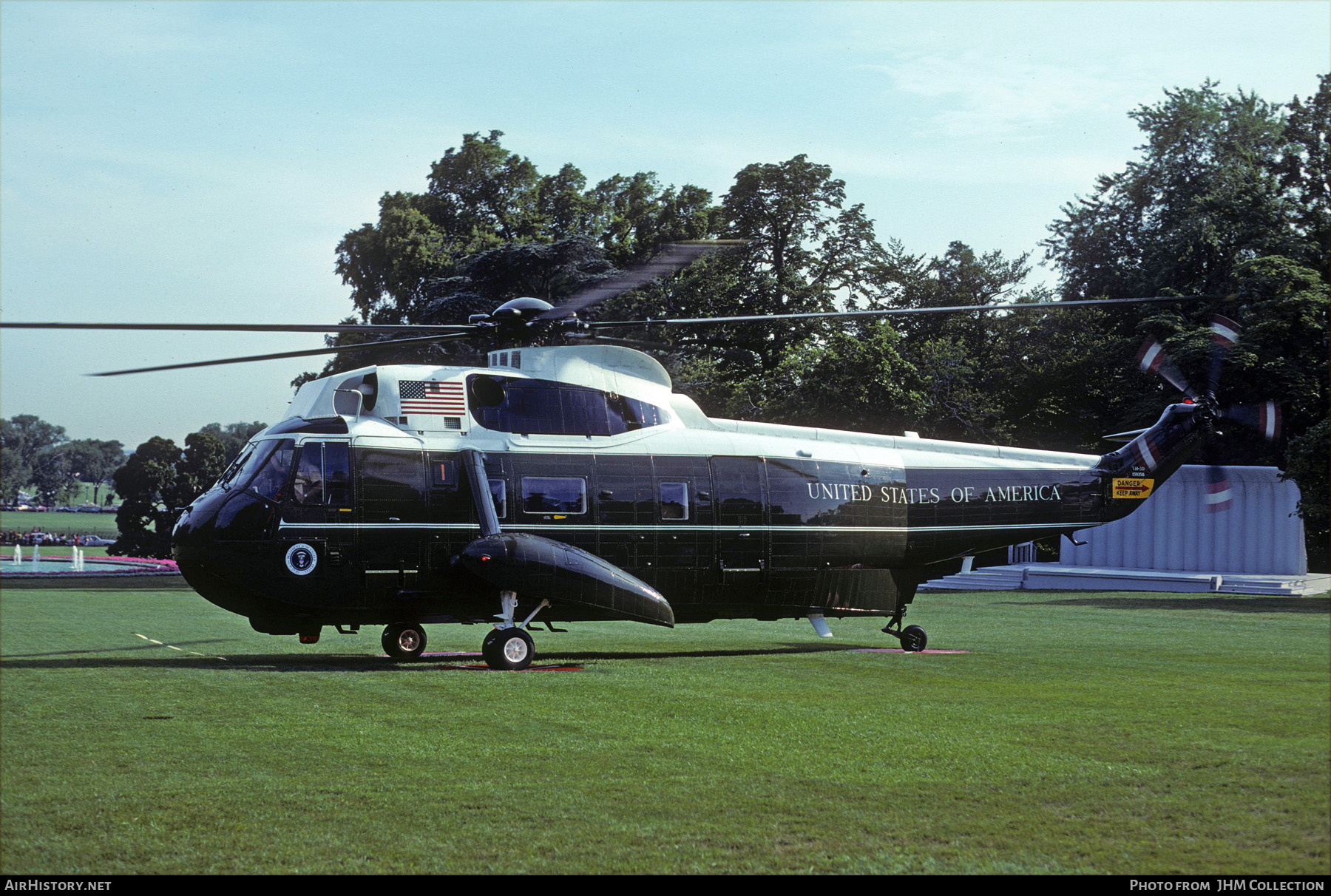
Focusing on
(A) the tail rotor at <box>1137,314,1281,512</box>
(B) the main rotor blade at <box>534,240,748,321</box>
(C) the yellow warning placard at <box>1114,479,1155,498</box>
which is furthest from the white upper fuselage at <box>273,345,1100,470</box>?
(A) the tail rotor at <box>1137,314,1281,512</box>

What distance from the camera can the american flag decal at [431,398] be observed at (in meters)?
17.5

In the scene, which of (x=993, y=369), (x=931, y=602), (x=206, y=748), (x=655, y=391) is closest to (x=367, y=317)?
(x=993, y=369)

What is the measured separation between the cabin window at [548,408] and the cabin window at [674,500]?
3.55ft

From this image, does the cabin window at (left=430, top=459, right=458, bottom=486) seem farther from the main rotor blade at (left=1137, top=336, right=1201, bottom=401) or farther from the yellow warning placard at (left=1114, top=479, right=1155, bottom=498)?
the main rotor blade at (left=1137, top=336, right=1201, bottom=401)

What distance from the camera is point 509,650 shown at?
16750mm

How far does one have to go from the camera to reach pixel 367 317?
62.2 meters

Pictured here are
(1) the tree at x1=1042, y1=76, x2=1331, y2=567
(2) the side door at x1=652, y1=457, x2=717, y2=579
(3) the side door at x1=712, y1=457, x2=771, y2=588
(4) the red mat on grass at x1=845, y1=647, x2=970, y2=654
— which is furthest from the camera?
(1) the tree at x1=1042, y1=76, x2=1331, y2=567

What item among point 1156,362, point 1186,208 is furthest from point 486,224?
point 1156,362

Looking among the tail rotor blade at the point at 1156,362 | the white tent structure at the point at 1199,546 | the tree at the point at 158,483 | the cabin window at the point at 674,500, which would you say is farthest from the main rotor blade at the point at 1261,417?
the tree at the point at 158,483

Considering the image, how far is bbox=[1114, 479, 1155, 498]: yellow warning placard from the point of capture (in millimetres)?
21250

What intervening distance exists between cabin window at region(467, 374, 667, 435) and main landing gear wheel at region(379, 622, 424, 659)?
358 centimetres

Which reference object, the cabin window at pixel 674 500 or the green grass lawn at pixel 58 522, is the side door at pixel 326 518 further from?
the green grass lawn at pixel 58 522

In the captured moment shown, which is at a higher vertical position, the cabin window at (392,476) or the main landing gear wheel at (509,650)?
the cabin window at (392,476)

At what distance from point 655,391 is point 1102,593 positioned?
24.5 metres
